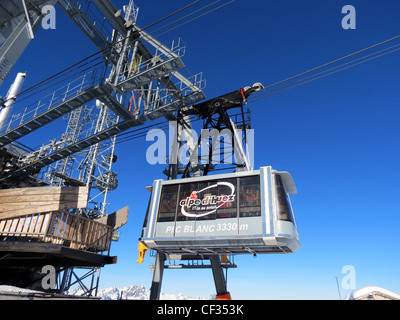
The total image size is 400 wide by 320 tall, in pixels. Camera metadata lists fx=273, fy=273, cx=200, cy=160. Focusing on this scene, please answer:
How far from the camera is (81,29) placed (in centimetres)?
1542

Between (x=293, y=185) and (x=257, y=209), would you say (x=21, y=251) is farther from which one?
(x=293, y=185)

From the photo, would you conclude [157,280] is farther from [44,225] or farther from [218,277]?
[44,225]

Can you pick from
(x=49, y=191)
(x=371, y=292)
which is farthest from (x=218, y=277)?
(x=371, y=292)

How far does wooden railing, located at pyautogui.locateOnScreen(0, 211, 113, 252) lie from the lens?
12.3m

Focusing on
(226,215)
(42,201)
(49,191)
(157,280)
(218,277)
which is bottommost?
(157,280)

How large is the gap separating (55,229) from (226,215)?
7.86m

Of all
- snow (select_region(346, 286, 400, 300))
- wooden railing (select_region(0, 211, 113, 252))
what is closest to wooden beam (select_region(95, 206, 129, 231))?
wooden railing (select_region(0, 211, 113, 252))

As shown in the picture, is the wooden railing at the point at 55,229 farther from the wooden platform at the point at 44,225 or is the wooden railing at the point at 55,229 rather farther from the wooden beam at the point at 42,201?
the wooden beam at the point at 42,201

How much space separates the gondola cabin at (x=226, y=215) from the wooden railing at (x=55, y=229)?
13.3 ft

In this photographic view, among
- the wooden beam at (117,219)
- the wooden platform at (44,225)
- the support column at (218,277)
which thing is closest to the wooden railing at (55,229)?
the wooden platform at (44,225)

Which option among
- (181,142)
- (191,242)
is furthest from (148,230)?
(181,142)

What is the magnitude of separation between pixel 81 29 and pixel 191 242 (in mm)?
13197

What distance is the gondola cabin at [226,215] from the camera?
10117 millimetres

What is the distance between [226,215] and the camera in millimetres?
10734
